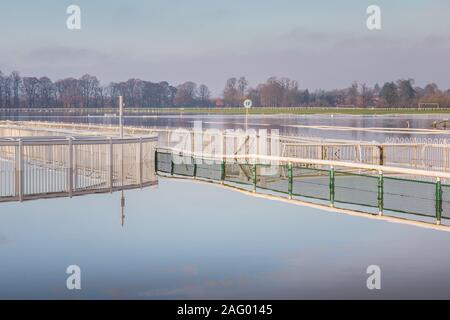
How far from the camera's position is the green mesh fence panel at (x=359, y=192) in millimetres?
24641

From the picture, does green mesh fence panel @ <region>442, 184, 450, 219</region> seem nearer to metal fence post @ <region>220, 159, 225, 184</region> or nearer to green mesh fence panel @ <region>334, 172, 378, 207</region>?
green mesh fence panel @ <region>334, 172, 378, 207</region>

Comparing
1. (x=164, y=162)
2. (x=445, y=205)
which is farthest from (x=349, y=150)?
(x=445, y=205)

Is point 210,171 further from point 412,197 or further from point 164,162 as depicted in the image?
point 412,197

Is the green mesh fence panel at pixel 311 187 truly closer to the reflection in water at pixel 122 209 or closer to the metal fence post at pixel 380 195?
the metal fence post at pixel 380 195

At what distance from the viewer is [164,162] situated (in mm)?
37969

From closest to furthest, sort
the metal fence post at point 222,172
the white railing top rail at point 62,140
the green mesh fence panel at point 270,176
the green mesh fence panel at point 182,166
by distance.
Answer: the white railing top rail at point 62,140
the green mesh fence panel at point 270,176
the metal fence post at point 222,172
the green mesh fence panel at point 182,166

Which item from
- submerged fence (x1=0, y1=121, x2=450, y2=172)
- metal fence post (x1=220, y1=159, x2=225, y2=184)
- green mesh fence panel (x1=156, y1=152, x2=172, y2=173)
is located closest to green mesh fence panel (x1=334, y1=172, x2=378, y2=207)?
metal fence post (x1=220, y1=159, x2=225, y2=184)

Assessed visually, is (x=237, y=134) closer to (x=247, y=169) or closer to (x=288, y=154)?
(x=288, y=154)

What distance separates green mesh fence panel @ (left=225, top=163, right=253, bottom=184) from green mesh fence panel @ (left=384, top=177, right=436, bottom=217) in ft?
30.8

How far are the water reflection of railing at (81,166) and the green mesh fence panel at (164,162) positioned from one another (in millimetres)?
2730

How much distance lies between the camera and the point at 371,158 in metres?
42.7

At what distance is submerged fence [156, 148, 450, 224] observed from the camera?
22.8 metres

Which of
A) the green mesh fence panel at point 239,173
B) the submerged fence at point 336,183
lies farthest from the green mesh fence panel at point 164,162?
the green mesh fence panel at point 239,173

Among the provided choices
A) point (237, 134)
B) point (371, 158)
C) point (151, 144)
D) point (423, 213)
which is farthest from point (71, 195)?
point (371, 158)
